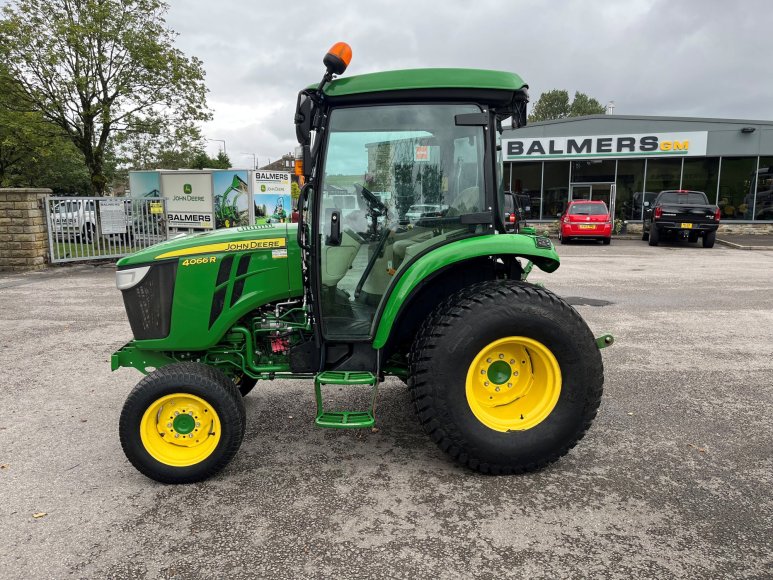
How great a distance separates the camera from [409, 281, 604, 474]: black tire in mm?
3148

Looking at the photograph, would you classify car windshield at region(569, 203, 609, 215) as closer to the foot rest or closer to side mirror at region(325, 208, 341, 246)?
side mirror at region(325, 208, 341, 246)

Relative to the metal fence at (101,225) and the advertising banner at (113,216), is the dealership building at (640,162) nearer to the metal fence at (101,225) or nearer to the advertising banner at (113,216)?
the metal fence at (101,225)

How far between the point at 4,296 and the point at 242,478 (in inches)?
330

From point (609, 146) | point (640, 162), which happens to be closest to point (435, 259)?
point (609, 146)

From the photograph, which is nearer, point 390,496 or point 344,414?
point 390,496

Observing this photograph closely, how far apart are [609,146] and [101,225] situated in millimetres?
19820

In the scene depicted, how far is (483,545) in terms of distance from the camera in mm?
2670

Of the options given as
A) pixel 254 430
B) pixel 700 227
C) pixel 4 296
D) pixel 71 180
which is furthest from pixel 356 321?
pixel 71 180

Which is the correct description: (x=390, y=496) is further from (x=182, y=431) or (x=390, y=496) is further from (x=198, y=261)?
(x=198, y=261)

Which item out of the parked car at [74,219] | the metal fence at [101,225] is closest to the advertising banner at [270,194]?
the metal fence at [101,225]

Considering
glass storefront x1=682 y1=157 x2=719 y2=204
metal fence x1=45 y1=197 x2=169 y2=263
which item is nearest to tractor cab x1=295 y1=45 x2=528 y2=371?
metal fence x1=45 y1=197 x2=169 y2=263

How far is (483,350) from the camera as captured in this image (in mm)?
3213

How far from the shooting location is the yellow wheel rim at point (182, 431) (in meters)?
3.25

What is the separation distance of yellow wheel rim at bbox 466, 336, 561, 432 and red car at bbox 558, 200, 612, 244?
16651 mm
